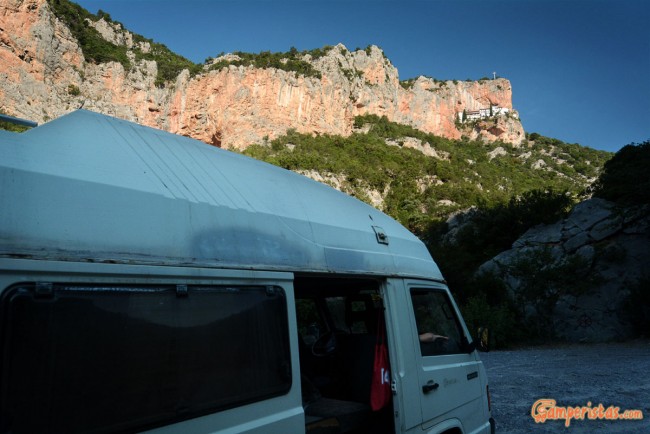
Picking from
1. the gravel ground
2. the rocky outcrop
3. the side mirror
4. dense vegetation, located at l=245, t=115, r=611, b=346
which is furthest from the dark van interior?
the rocky outcrop

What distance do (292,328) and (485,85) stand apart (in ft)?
419

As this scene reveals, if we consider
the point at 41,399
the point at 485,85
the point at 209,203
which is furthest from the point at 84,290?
the point at 485,85

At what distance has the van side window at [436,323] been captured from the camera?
3.24 metres

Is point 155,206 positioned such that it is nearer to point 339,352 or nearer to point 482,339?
point 339,352

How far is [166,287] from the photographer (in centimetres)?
171

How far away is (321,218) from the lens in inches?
105

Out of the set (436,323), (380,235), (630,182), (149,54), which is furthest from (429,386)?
(149,54)

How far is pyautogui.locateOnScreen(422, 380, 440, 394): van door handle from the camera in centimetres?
297

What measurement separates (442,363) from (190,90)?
6789 cm

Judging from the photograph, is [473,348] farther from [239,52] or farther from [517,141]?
[517,141]

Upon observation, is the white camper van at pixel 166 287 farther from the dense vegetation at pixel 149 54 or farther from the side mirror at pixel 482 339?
the dense vegetation at pixel 149 54

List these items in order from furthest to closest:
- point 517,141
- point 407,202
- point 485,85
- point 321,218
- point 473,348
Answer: point 485,85, point 517,141, point 407,202, point 473,348, point 321,218

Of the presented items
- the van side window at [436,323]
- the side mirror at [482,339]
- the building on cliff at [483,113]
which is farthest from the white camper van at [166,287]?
the building on cliff at [483,113]

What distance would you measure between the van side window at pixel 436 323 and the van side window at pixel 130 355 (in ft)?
4.87
